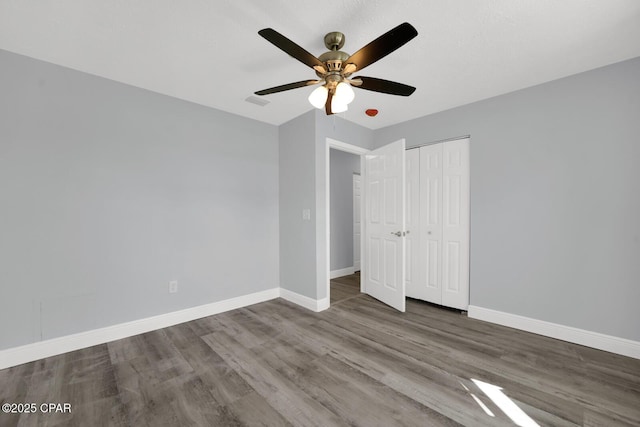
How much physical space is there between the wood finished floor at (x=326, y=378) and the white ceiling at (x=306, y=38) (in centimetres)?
250

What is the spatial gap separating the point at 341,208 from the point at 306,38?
3.52 metres

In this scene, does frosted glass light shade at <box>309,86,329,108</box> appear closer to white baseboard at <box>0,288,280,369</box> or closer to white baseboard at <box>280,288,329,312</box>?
white baseboard at <box>280,288,329,312</box>

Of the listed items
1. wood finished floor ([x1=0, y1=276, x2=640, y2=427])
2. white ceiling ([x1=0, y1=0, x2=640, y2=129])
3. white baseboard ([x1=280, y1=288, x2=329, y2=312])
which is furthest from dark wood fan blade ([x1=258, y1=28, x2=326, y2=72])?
white baseboard ([x1=280, y1=288, x2=329, y2=312])

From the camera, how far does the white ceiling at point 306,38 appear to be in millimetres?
1663

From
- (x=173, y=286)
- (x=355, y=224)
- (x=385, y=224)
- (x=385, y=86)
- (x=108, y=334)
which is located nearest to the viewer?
(x=385, y=86)

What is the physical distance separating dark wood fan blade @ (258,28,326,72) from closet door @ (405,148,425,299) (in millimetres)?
2305

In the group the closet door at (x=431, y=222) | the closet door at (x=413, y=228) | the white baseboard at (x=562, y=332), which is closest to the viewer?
the white baseboard at (x=562, y=332)

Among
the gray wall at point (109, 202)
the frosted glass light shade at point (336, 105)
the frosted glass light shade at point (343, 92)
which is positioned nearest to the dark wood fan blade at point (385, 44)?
the frosted glass light shade at point (343, 92)

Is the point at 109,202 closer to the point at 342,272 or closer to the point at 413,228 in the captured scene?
the point at 413,228

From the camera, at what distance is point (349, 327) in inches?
111

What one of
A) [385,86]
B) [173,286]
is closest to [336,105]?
[385,86]

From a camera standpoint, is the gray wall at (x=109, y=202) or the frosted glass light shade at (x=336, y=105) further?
the gray wall at (x=109, y=202)

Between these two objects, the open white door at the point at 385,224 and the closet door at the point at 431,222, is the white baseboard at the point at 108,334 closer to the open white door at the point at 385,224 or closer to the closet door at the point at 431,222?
the open white door at the point at 385,224

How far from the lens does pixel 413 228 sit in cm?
365
